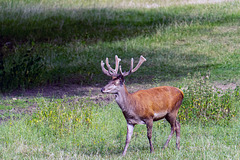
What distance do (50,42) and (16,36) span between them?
5.83ft

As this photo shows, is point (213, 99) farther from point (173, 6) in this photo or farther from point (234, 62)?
point (173, 6)

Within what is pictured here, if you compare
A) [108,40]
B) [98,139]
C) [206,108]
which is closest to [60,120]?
[98,139]

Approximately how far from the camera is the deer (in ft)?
20.6

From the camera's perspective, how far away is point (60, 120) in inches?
319

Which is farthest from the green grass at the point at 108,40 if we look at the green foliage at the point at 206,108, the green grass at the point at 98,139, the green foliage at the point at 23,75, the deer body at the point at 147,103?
the deer body at the point at 147,103

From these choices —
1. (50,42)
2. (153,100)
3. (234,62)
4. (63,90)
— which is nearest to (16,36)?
(50,42)

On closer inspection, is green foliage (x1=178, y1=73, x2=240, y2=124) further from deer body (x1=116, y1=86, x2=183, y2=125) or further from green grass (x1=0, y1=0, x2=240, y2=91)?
green grass (x1=0, y1=0, x2=240, y2=91)

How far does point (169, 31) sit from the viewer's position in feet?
63.8

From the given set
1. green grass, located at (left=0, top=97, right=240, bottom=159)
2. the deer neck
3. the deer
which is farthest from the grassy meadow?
the deer neck

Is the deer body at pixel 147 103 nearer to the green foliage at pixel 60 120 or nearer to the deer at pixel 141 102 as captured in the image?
the deer at pixel 141 102

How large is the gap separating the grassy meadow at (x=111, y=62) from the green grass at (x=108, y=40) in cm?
4

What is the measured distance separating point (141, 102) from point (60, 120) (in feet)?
7.22

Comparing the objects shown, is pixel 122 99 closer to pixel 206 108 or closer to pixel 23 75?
pixel 206 108

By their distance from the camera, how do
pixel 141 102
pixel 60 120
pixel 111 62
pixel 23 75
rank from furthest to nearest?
pixel 111 62 < pixel 23 75 < pixel 60 120 < pixel 141 102
